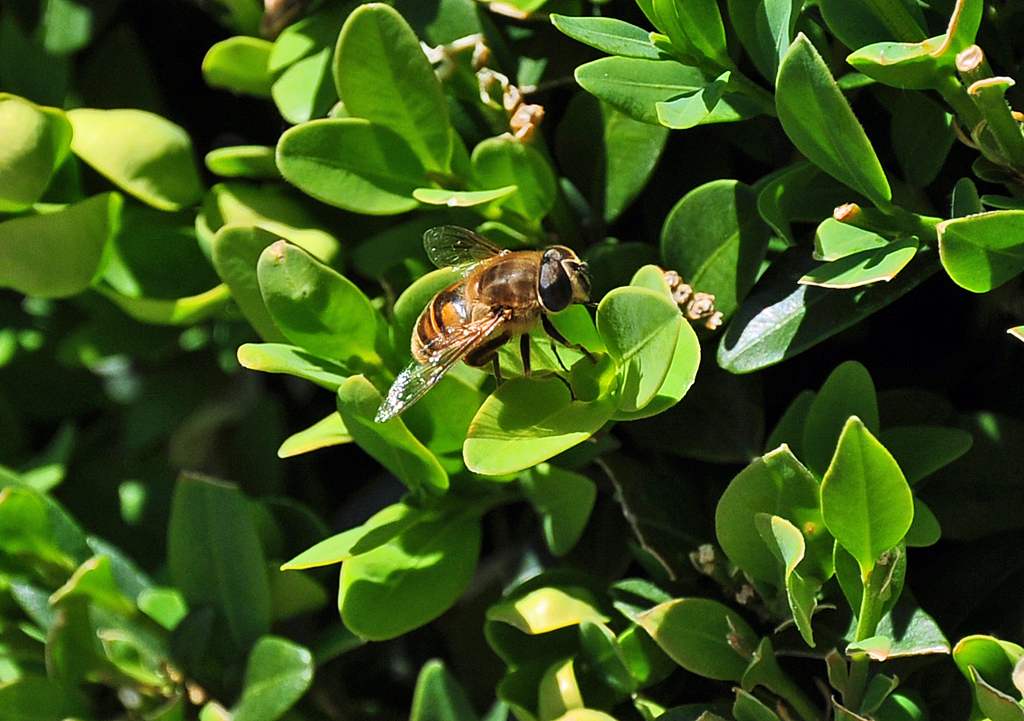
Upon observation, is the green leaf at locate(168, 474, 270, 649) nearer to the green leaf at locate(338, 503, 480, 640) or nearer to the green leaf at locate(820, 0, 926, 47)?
the green leaf at locate(338, 503, 480, 640)

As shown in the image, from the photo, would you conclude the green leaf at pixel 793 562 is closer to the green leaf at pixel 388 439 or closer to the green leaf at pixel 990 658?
the green leaf at pixel 990 658

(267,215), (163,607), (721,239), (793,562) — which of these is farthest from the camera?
(163,607)

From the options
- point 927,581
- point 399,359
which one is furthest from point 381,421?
point 927,581

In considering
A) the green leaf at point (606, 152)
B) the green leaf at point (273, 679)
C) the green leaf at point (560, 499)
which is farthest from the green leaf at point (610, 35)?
the green leaf at point (273, 679)

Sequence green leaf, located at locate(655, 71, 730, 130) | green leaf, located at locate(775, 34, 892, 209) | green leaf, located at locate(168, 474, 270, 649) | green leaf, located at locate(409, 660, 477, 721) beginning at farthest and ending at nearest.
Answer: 1. green leaf, located at locate(168, 474, 270, 649)
2. green leaf, located at locate(409, 660, 477, 721)
3. green leaf, located at locate(655, 71, 730, 130)
4. green leaf, located at locate(775, 34, 892, 209)

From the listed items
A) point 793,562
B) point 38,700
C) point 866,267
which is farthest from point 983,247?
point 38,700

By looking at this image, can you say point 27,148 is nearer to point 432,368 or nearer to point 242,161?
point 242,161

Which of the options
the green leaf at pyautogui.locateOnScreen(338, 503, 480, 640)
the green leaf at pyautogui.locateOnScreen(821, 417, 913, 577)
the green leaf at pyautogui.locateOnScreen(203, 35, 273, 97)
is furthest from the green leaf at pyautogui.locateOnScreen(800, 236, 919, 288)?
the green leaf at pyautogui.locateOnScreen(203, 35, 273, 97)
